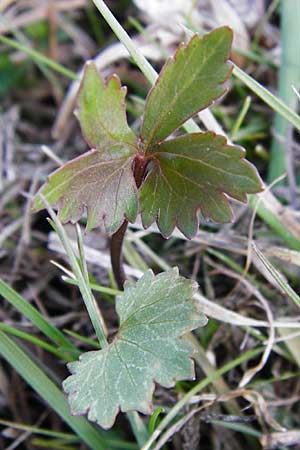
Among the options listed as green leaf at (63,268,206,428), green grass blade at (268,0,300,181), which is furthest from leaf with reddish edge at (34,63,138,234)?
green grass blade at (268,0,300,181)

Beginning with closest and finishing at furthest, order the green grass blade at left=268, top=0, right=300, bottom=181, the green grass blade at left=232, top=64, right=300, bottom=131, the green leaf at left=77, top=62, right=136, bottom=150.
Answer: the green leaf at left=77, top=62, right=136, bottom=150, the green grass blade at left=232, top=64, right=300, bottom=131, the green grass blade at left=268, top=0, right=300, bottom=181

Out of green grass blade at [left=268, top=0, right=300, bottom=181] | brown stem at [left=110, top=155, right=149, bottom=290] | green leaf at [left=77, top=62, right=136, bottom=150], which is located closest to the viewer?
green leaf at [left=77, top=62, right=136, bottom=150]

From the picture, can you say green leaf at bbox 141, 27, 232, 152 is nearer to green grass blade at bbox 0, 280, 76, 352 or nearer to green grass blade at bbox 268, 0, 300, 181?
green grass blade at bbox 0, 280, 76, 352

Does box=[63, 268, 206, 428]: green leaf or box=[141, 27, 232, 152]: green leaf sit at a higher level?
box=[141, 27, 232, 152]: green leaf

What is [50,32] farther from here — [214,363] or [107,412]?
[107,412]

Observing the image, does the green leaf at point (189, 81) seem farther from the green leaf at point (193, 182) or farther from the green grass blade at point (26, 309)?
the green grass blade at point (26, 309)

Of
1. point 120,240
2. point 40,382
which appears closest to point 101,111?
point 120,240

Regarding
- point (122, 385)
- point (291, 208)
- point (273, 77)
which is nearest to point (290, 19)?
point (273, 77)

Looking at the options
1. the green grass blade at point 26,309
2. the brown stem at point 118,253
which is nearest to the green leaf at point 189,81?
the brown stem at point 118,253

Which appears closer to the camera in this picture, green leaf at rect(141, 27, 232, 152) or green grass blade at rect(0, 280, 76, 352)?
green leaf at rect(141, 27, 232, 152)
